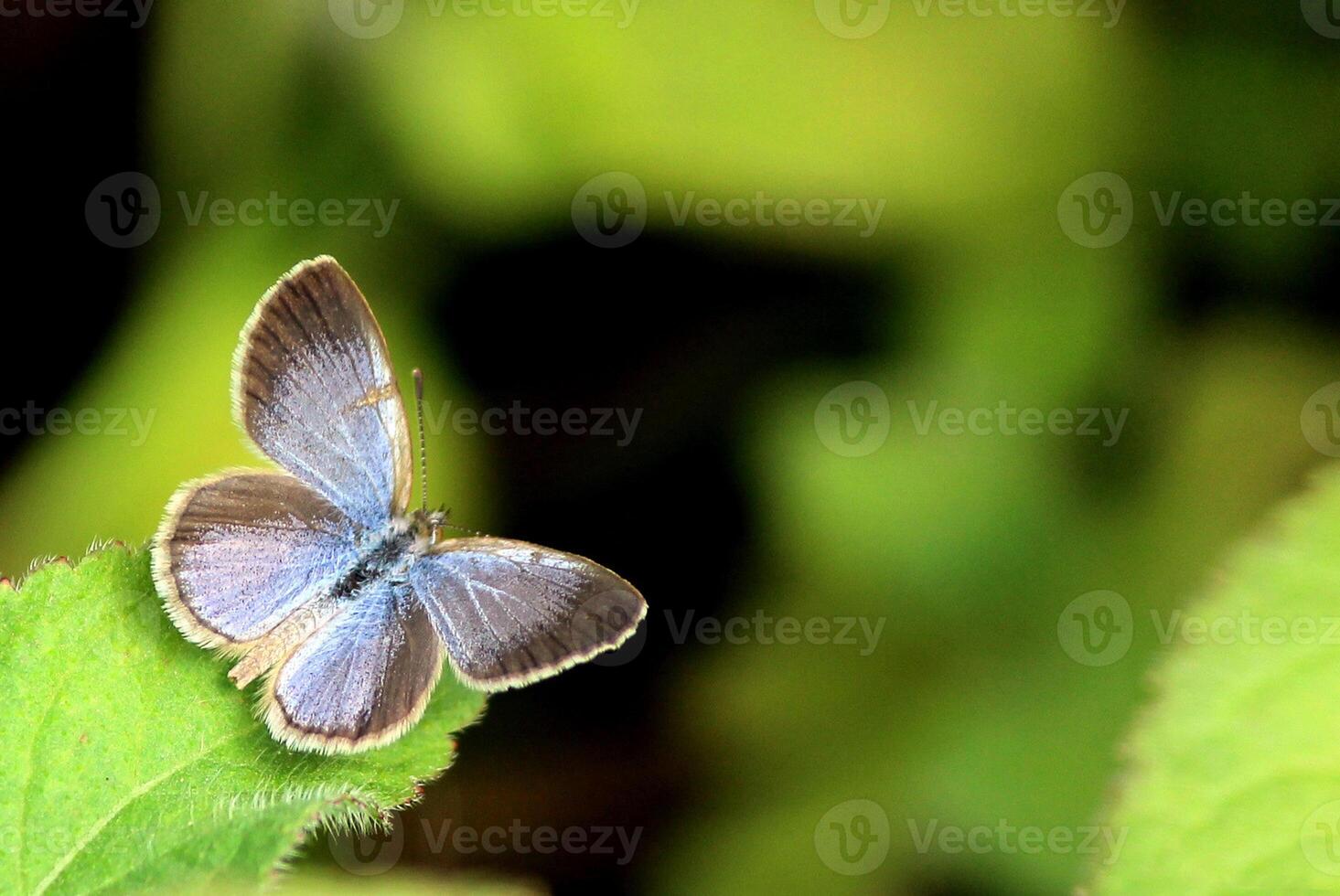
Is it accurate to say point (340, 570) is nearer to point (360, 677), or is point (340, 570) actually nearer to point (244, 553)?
point (244, 553)

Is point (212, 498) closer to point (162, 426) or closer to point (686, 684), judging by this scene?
point (162, 426)

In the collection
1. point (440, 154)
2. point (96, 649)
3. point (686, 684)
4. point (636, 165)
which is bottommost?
point (96, 649)

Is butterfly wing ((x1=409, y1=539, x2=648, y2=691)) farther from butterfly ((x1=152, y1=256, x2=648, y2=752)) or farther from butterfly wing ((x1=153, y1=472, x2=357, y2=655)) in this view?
butterfly wing ((x1=153, y1=472, x2=357, y2=655))

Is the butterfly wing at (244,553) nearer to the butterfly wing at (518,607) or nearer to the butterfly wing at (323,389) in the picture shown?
the butterfly wing at (323,389)

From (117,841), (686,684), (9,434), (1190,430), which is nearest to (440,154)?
(9,434)

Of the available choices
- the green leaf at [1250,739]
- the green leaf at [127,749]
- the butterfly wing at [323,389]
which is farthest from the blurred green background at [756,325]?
the green leaf at [127,749]

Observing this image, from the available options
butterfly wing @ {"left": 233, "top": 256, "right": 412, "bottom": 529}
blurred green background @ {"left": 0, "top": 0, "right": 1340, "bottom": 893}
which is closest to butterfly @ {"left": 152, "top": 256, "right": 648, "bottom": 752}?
butterfly wing @ {"left": 233, "top": 256, "right": 412, "bottom": 529}
